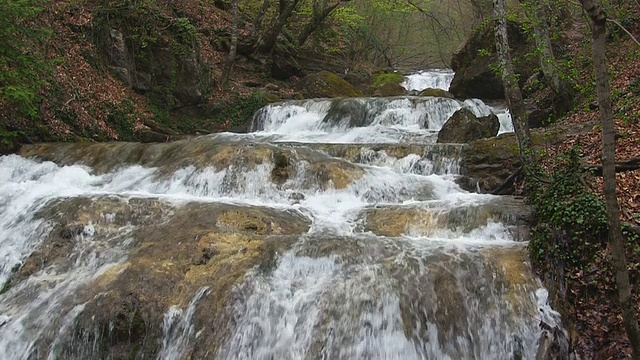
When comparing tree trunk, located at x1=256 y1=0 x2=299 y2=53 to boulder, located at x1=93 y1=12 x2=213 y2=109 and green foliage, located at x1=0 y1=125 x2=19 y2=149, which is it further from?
green foliage, located at x1=0 y1=125 x2=19 y2=149

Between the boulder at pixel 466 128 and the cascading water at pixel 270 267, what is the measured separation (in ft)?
6.77

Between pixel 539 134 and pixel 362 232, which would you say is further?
pixel 539 134

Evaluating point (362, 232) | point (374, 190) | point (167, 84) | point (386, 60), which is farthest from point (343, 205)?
point (386, 60)

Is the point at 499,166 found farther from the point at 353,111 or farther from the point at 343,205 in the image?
the point at 353,111

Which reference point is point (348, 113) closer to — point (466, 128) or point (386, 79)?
point (466, 128)

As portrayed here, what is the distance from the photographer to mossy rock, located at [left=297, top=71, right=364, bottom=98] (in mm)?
18688

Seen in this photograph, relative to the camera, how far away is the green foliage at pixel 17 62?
30.5ft

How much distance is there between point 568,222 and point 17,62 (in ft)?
35.3

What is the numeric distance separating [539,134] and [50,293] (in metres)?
8.81

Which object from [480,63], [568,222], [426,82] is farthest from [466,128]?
[426,82]

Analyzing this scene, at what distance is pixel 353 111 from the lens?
1490 cm

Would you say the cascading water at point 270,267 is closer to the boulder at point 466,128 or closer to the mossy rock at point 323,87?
the boulder at point 466,128

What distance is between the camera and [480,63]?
18.3 metres

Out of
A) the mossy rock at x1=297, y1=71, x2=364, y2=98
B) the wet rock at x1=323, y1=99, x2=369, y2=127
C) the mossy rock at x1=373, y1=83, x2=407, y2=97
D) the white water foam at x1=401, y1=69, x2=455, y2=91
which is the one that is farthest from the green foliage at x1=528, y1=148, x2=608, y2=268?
the white water foam at x1=401, y1=69, x2=455, y2=91
